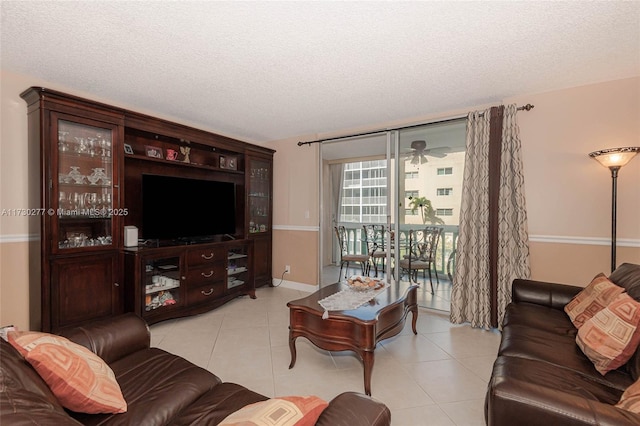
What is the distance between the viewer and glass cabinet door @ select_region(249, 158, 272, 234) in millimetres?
4520

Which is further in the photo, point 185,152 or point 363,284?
point 185,152

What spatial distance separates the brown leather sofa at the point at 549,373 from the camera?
3.35 ft

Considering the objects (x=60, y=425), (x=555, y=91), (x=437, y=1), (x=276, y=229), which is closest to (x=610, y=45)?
(x=555, y=91)

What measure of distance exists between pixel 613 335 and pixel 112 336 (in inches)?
103

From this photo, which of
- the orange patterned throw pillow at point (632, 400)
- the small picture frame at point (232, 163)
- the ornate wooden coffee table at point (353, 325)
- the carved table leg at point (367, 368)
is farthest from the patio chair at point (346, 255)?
the orange patterned throw pillow at point (632, 400)

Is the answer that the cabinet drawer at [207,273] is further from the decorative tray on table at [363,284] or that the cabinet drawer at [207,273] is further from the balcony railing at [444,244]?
the balcony railing at [444,244]

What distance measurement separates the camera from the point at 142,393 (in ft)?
4.35

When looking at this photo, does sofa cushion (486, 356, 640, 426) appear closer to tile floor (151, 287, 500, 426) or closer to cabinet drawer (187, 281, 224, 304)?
tile floor (151, 287, 500, 426)

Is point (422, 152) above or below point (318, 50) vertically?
below

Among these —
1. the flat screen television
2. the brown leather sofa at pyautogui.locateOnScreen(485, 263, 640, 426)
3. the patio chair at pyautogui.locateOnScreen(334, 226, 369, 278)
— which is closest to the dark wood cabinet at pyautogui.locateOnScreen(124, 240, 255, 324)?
the flat screen television

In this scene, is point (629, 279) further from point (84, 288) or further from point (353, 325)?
point (84, 288)

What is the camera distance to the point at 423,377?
7.27ft

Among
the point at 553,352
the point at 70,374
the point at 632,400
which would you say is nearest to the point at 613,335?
the point at 553,352

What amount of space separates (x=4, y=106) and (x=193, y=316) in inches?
103
